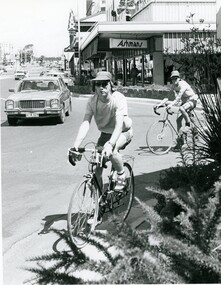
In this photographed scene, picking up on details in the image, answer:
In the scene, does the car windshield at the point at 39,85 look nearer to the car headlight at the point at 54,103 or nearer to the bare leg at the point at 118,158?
the car headlight at the point at 54,103

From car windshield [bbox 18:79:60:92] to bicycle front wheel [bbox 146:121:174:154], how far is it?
680cm

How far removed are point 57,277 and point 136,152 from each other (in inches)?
306

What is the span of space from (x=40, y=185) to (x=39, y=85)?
9408 millimetres

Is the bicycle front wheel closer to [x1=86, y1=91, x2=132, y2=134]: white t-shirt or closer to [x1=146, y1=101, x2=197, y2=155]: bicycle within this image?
[x1=146, y1=101, x2=197, y2=155]: bicycle

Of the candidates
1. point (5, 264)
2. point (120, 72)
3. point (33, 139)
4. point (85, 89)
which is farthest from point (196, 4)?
point (5, 264)

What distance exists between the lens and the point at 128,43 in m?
28.0

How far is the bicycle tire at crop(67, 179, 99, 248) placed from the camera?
4340 millimetres

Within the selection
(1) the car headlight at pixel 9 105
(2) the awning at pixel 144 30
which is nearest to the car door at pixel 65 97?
(1) the car headlight at pixel 9 105

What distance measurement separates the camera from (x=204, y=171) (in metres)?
4.77

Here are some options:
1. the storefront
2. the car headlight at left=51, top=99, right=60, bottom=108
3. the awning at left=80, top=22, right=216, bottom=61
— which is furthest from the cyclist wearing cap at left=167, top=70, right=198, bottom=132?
the storefront

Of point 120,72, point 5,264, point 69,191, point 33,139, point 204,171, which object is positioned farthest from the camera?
point 120,72

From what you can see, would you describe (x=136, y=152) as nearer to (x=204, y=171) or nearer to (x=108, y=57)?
(x=204, y=171)

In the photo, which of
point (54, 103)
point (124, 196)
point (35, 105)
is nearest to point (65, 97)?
point (54, 103)

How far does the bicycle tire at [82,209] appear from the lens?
171 inches
